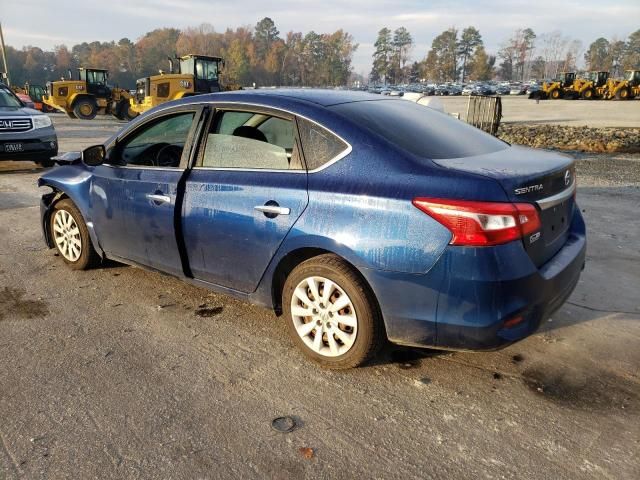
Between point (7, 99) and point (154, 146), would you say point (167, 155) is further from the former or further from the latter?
point (7, 99)

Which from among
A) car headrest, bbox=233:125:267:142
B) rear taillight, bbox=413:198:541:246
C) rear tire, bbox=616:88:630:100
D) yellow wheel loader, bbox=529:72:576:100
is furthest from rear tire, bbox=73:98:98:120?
rear tire, bbox=616:88:630:100

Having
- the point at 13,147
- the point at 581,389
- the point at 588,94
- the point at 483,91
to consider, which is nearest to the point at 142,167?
the point at 581,389

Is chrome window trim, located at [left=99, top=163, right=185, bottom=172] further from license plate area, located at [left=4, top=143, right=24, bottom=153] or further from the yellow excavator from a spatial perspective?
the yellow excavator

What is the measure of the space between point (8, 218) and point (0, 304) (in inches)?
128

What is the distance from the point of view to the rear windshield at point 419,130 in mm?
2986

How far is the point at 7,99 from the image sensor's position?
420 inches

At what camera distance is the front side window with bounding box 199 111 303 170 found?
127 inches

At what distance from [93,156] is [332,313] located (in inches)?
98.8

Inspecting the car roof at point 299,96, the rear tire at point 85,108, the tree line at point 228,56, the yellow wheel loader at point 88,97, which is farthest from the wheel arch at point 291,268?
the tree line at point 228,56

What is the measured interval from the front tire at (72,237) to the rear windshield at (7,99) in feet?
23.9

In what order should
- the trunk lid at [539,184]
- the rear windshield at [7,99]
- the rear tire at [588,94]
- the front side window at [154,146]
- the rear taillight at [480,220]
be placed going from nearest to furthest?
the rear taillight at [480,220] < the trunk lid at [539,184] < the front side window at [154,146] < the rear windshield at [7,99] < the rear tire at [588,94]

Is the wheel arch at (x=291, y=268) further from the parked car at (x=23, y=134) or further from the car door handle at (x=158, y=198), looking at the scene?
the parked car at (x=23, y=134)

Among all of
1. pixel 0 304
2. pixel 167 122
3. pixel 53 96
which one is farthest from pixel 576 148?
pixel 53 96

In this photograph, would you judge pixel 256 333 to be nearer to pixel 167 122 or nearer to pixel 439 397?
pixel 439 397
